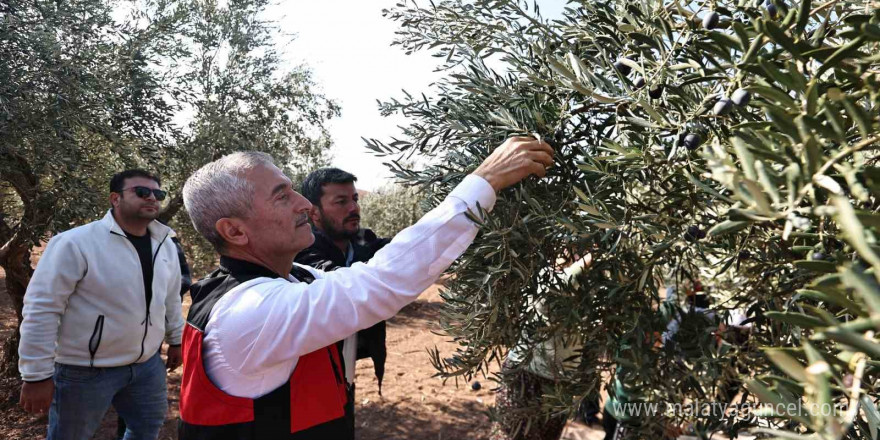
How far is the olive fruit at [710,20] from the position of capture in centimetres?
126

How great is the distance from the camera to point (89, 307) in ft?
11.9

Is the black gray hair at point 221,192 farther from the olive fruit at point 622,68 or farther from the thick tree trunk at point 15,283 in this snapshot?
the thick tree trunk at point 15,283

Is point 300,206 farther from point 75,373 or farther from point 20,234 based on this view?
point 20,234

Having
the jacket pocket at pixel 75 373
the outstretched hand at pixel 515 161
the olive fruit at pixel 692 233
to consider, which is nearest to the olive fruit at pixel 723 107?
the olive fruit at pixel 692 233

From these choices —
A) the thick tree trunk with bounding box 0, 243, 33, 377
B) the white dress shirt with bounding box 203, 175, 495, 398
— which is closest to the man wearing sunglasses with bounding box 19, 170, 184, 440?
the white dress shirt with bounding box 203, 175, 495, 398

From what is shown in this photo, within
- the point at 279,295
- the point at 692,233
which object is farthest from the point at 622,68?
the point at 279,295

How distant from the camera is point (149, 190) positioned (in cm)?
398

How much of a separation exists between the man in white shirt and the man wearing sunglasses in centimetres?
199

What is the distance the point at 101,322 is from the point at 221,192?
7.39 feet

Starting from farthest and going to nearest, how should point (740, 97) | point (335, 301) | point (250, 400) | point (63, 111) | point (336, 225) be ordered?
point (63, 111), point (336, 225), point (250, 400), point (335, 301), point (740, 97)

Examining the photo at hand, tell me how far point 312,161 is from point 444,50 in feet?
36.8

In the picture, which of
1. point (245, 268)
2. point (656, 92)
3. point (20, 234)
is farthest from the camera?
point (20, 234)

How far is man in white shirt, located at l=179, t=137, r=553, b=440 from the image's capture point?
161cm

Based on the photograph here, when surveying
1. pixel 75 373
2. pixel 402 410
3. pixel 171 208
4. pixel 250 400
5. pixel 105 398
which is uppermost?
pixel 171 208
